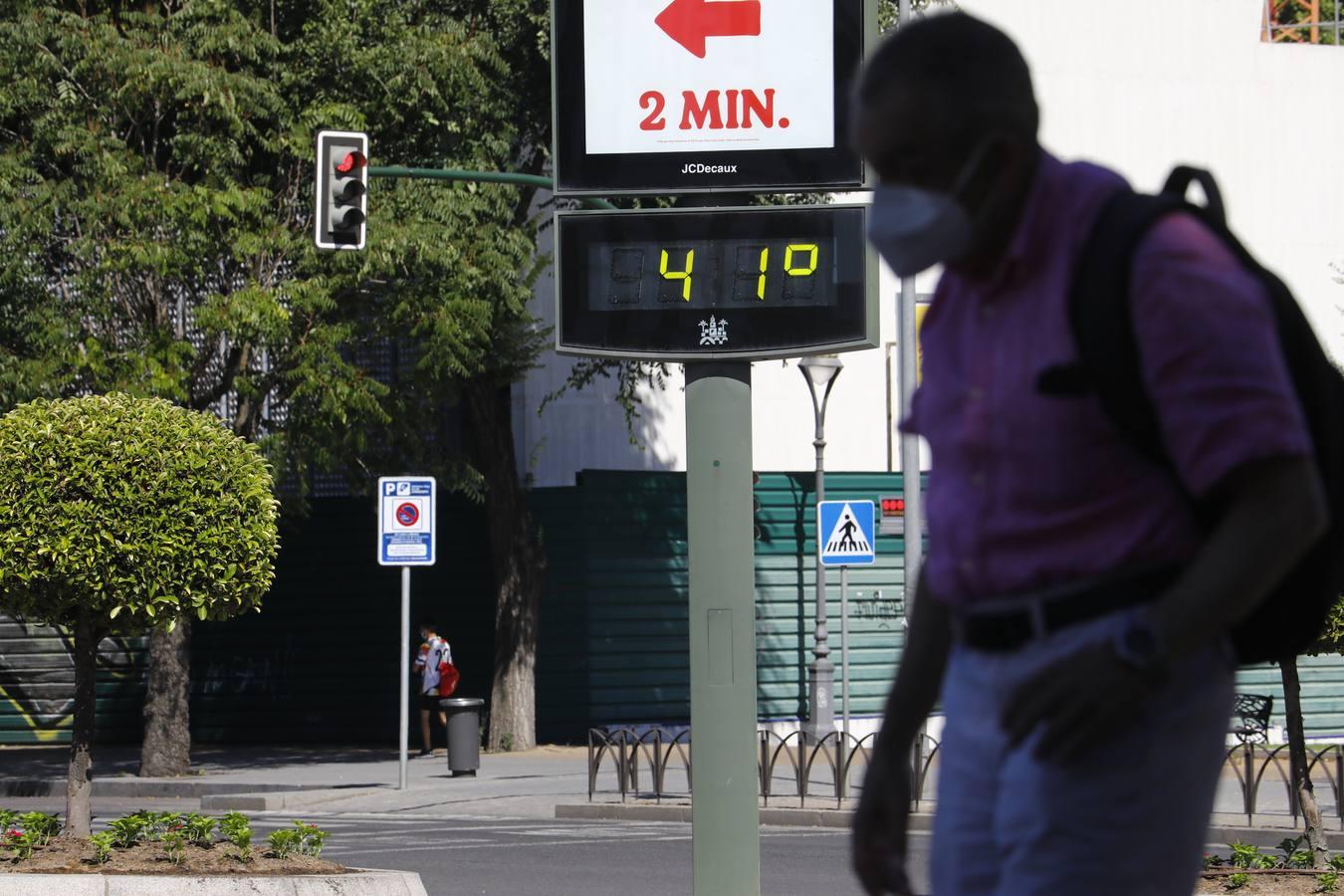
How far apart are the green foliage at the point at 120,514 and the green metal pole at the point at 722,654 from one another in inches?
181

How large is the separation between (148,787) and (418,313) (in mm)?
5588

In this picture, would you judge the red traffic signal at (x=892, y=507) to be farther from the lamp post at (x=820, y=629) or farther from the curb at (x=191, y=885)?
the curb at (x=191, y=885)

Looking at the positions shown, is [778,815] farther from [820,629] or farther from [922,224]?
[922,224]

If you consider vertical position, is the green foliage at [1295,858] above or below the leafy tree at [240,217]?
below

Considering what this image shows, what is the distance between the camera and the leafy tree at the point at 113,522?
11047 mm

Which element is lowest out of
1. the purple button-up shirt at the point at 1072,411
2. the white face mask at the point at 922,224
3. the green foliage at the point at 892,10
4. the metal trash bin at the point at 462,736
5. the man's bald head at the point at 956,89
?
the metal trash bin at the point at 462,736

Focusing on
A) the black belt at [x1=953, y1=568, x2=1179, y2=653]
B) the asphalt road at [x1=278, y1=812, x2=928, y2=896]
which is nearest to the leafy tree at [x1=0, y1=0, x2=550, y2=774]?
the asphalt road at [x1=278, y1=812, x2=928, y2=896]

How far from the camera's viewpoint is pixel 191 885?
9172 millimetres

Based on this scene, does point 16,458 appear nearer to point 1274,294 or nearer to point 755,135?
point 755,135

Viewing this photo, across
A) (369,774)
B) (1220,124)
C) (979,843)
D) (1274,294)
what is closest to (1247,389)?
(1274,294)

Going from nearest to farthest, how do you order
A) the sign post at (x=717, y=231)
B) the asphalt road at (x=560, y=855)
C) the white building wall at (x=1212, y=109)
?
1. the sign post at (x=717, y=231)
2. the asphalt road at (x=560, y=855)
3. the white building wall at (x=1212, y=109)

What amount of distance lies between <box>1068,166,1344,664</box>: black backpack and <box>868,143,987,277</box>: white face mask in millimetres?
→ 158

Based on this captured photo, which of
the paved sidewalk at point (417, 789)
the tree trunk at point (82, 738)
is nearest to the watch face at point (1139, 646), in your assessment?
the tree trunk at point (82, 738)

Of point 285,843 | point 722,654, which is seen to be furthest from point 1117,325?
point 285,843
